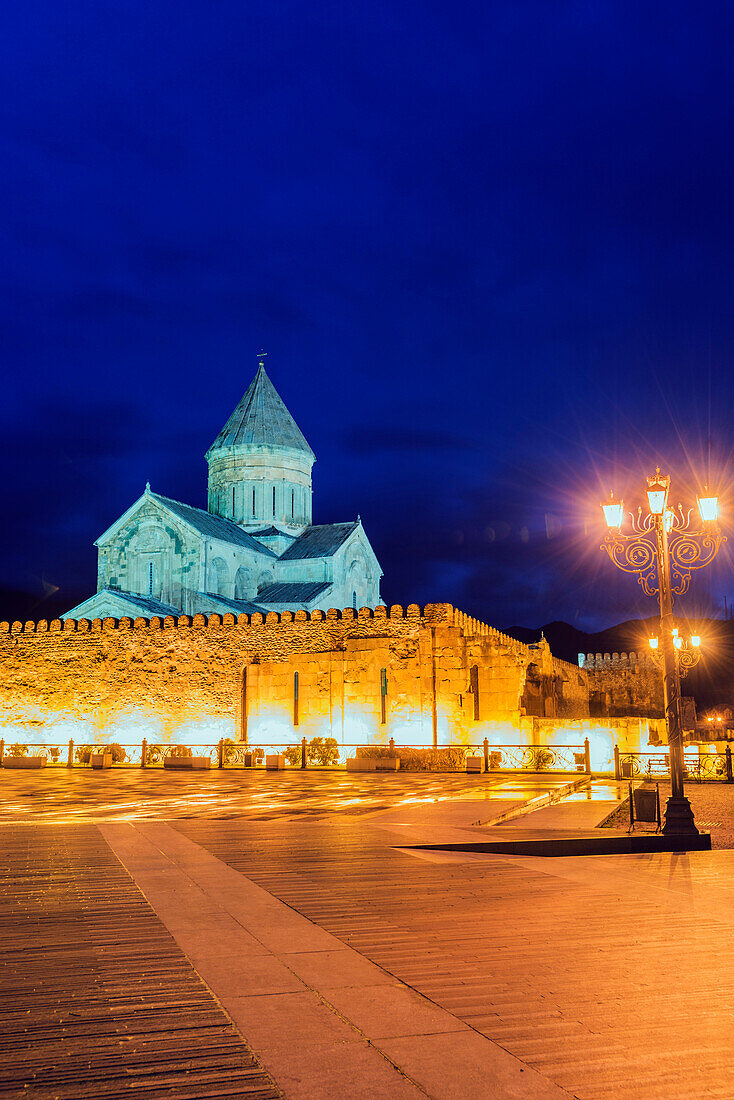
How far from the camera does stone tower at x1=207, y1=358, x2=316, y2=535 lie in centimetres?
4641

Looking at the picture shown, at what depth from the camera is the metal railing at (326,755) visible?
67.5 ft

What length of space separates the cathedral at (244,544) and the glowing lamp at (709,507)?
27600mm

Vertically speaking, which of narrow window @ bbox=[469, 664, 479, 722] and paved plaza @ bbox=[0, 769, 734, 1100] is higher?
narrow window @ bbox=[469, 664, 479, 722]

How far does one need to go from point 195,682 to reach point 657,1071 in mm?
25538

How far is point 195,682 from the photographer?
2789cm

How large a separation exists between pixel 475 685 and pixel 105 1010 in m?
20.1

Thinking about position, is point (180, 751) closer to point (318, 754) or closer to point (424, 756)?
point (318, 754)

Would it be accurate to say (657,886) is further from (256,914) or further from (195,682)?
(195,682)

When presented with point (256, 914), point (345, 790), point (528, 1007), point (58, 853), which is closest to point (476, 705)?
point (345, 790)

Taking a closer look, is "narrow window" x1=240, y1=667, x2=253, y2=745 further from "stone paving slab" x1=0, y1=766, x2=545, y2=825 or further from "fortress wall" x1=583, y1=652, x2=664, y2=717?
"fortress wall" x1=583, y1=652, x2=664, y2=717

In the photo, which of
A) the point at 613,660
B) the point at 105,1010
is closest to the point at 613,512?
the point at 105,1010

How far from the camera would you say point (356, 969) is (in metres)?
4.50

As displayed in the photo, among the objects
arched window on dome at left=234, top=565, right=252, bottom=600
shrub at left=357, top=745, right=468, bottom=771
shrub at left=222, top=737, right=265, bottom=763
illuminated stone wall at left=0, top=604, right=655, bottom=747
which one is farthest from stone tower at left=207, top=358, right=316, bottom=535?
shrub at left=357, top=745, right=468, bottom=771

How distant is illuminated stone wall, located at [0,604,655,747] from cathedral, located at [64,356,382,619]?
5.76 m
